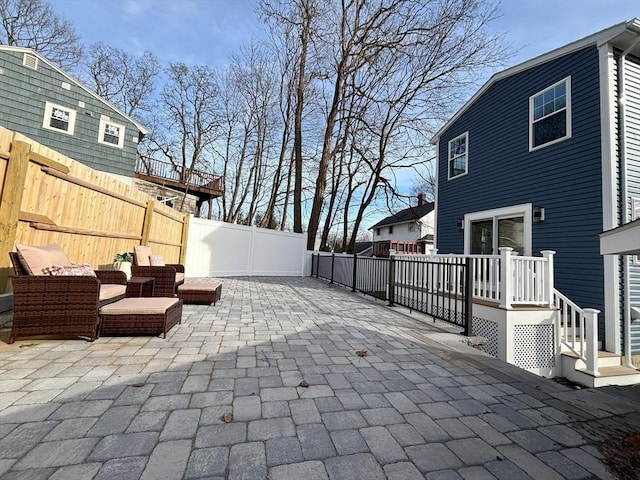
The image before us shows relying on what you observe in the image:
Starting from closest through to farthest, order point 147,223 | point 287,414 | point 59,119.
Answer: point 287,414
point 147,223
point 59,119

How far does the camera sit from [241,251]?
35.7ft

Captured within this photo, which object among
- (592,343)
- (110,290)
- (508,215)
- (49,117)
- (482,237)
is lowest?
(592,343)

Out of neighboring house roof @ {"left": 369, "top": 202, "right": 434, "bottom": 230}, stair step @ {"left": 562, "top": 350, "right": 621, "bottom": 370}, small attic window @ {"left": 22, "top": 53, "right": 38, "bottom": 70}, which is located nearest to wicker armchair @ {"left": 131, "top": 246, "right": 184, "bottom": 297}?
stair step @ {"left": 562, "top": 350, "right": 621, "bottom": 370}

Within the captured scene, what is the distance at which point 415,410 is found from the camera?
1.87 metres

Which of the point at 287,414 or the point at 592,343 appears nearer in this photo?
the point at 287,414

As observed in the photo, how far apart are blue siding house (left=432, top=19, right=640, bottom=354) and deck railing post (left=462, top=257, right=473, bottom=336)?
10.1ft

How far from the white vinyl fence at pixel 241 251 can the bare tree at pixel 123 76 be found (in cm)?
1236

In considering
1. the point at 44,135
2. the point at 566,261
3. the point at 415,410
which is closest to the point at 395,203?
the point at 566,261

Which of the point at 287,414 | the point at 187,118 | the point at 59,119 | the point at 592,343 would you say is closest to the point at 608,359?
the point at 592,343

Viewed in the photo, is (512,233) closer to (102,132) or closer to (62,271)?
(62,271)

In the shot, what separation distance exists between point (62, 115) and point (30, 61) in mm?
1714

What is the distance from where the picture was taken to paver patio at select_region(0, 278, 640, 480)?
1334mm

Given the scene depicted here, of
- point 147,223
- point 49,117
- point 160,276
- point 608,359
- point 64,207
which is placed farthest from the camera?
point 49,117

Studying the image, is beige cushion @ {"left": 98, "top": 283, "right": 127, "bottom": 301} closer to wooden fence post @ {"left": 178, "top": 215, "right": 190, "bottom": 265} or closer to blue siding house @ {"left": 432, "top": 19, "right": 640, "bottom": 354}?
wooden fence post @ {"left": 178, "top": 215, "right": 190, "bottom": 265}
